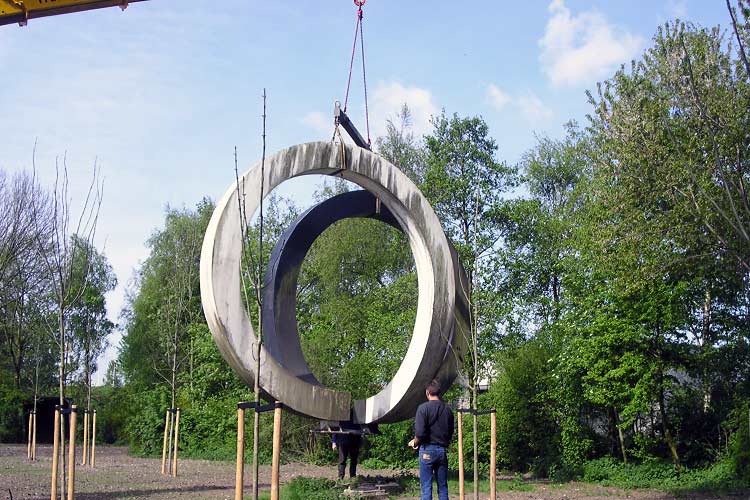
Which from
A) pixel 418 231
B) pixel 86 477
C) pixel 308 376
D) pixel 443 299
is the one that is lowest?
pixel 86 477

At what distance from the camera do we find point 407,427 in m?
23.4

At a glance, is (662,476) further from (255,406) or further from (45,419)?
(45,419)

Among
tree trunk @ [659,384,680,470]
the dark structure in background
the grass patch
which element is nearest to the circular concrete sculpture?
the grass patch

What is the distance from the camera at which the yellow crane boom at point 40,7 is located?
10719mm

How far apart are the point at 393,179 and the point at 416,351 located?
3112 mm

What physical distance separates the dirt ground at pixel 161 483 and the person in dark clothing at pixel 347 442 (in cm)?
137

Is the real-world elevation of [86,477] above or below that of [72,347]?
below

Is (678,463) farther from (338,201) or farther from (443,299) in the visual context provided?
(338,201)

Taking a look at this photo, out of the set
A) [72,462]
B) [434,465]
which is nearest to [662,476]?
[434,465]

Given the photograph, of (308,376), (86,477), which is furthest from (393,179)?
(86,477)

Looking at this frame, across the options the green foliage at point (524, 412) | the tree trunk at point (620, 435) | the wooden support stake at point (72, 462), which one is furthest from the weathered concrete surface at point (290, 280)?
the tree trunk at point (620, 435)

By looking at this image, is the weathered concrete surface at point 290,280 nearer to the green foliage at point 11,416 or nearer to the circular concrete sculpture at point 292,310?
the circular concrete sculpture at point 292,310

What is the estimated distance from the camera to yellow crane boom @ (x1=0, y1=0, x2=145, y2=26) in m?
10.7

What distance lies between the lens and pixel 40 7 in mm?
10906
